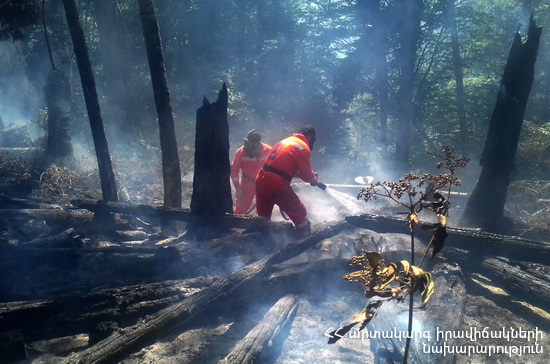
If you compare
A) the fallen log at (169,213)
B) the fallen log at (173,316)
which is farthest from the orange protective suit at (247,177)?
the fallen log at (173,316)

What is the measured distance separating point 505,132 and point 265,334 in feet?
19.0

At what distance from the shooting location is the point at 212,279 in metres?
5.13

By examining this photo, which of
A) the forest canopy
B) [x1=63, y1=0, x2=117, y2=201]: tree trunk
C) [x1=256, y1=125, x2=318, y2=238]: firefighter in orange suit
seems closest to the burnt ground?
→ [x1=256, y1=125, x2=318, y2=238]: firefighter in orange suit

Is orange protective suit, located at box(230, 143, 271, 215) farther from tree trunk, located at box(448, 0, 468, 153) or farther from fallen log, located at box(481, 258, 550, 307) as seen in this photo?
tree trunk, located at box(448, 0, 468, 153)

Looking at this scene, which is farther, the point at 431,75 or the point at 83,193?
the point at 431,75

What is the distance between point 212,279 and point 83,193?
605 cm

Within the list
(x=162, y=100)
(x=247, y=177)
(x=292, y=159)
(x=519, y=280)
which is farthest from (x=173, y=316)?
(x=162, y=100)

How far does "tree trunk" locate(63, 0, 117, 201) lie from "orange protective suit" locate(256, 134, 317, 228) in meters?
3.26

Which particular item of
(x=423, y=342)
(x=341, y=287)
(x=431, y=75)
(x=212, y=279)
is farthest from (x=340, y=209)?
(x=431, y=75)

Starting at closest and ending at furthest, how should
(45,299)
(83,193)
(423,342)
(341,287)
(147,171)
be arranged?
(423,342)
(45,299)
(341,287)
(83,193)
(147,171)

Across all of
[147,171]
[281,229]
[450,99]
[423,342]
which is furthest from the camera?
[450,99]

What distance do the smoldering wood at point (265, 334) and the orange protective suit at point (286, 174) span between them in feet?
6.47

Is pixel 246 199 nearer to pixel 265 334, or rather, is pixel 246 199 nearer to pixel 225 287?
pixel 225 287

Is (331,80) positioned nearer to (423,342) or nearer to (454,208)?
(454,208)
